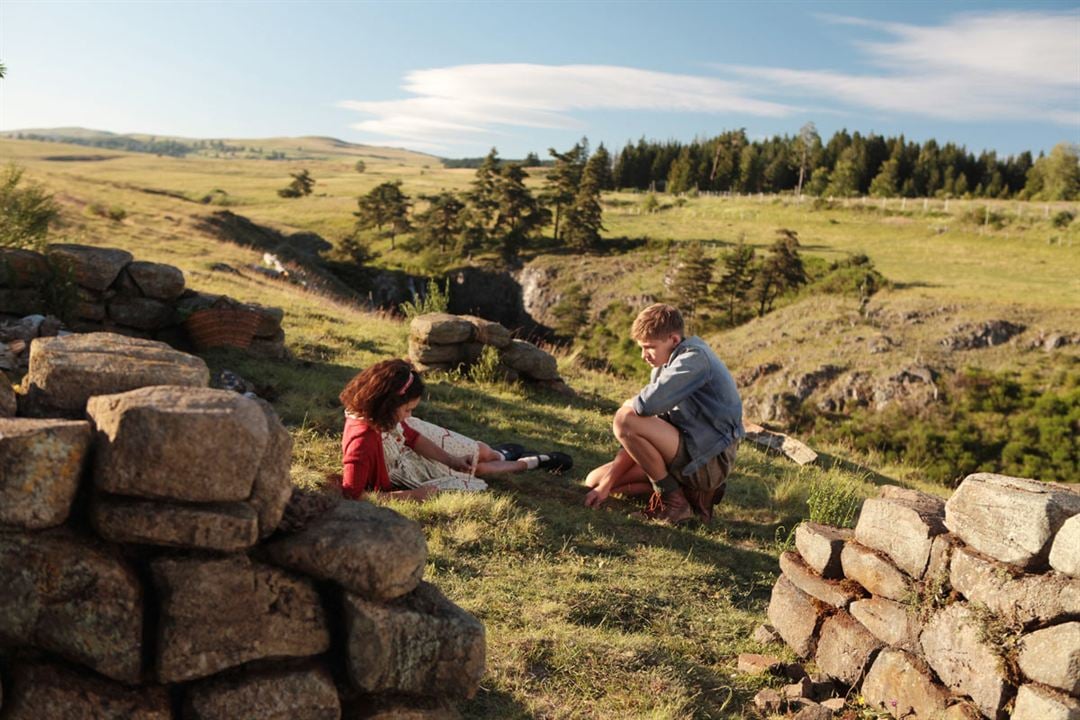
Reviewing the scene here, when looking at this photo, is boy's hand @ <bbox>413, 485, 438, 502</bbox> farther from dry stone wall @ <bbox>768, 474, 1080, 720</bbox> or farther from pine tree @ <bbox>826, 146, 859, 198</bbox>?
pine tree @ <bbox>826, 146, 859, 198</bbox>

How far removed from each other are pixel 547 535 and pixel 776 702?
237cm

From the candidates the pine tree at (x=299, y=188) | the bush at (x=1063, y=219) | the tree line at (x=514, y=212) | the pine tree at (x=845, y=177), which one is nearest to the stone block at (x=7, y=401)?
the tree line at (x=514, y=212)

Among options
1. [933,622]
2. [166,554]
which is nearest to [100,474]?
[166,554]

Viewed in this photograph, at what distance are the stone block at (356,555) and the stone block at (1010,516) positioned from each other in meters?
2.81

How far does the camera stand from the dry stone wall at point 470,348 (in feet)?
39.5

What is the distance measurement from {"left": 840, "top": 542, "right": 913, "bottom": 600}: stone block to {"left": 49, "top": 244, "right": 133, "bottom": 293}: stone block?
9952 millimetres

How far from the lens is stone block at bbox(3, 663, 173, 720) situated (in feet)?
9.16

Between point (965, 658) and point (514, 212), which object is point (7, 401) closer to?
point (965, 658)

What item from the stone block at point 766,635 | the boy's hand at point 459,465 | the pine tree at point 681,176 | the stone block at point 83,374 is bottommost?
the stone block at point 766,635

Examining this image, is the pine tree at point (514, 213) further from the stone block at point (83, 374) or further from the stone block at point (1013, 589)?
the stone block at point (83, 374)

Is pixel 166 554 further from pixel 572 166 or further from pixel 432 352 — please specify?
pixel 572 166

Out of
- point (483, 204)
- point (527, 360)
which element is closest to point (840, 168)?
point (483, 204)

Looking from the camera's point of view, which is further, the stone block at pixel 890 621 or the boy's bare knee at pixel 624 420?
the boy's bare knee at pixel 624 420

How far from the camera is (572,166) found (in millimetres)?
62281
